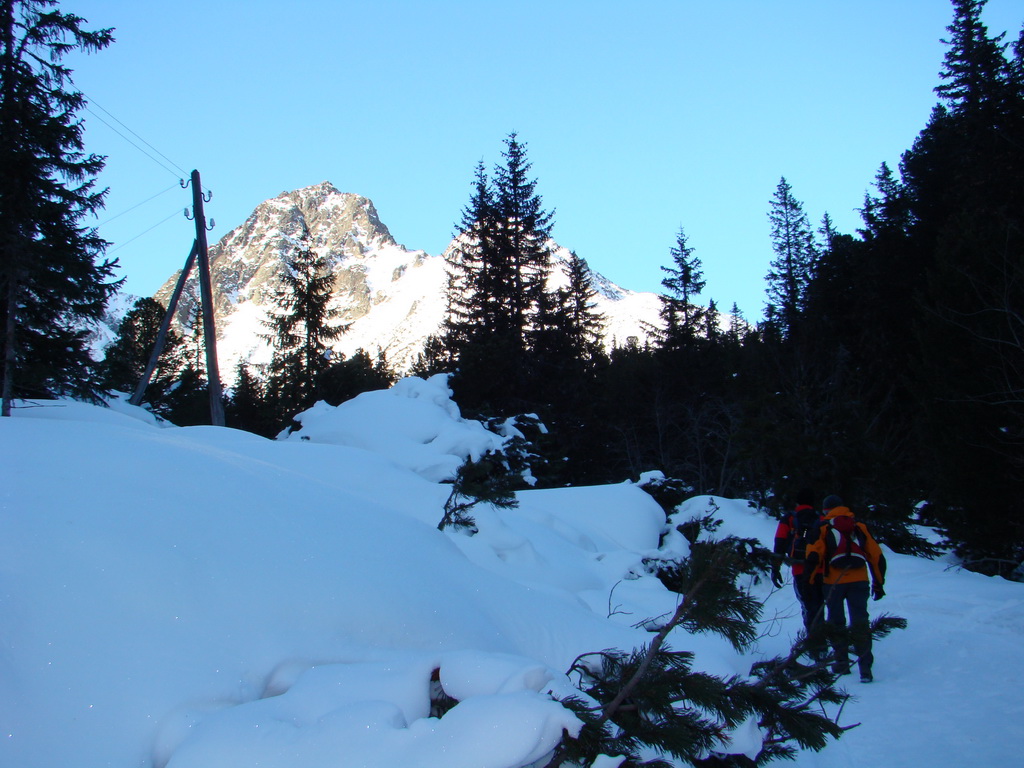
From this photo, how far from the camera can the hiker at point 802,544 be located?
6152 mm

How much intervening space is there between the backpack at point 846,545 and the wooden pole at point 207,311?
10395mm

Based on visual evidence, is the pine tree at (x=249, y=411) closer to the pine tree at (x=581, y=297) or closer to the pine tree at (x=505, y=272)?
the pine tree at (x=505, y=272)

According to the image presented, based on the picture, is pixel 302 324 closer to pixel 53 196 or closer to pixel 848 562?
pixel 53 196

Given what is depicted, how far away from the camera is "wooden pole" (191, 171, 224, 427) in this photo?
40.6 feet

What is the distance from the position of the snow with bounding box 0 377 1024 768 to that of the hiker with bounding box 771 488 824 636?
1408mm

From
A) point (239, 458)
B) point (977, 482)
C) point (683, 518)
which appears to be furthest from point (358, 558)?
point (977, 482)

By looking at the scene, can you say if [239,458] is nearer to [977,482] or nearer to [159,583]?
[159,583]

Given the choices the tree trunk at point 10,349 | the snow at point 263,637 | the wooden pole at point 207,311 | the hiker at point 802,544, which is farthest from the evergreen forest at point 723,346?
the snow at point 263,637

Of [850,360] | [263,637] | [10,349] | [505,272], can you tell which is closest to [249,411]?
[505,272]

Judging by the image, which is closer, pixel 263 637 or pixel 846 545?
pixel 263 637

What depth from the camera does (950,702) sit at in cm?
482

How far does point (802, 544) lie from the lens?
21.1ft

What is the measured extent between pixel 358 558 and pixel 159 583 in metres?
0.80

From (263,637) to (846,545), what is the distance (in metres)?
5.20
